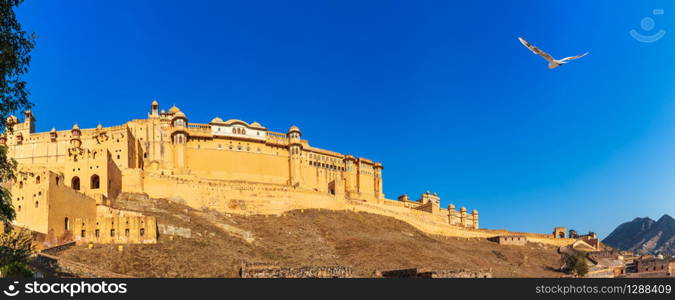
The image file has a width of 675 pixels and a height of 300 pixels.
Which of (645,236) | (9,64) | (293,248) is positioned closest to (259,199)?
(293,248)

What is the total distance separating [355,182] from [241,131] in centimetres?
2243

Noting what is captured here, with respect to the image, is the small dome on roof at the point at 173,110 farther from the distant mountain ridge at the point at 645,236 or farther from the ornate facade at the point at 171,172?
the distant mountain ridge at the point at 645,236

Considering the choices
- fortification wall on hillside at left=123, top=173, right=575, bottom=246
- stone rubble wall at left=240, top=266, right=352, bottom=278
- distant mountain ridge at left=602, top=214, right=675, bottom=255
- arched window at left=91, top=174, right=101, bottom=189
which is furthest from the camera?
distant mountain ridge at left=602, top=214, right=675, bottom=255

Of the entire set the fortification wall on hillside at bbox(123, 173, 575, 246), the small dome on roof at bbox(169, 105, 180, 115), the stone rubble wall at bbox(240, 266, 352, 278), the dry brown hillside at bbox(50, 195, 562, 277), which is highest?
the small dome on roof at bbox(169, 105, 180, 115)

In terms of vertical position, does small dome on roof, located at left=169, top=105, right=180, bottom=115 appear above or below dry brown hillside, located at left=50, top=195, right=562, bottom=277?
above

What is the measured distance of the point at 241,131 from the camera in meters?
87.8

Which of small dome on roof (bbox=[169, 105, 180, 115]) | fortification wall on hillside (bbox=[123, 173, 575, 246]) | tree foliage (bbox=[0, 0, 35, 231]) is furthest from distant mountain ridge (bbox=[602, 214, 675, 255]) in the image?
tree foliage (bbox=[0, 0, 35, 231])

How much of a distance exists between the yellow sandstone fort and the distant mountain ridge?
78.4 meters

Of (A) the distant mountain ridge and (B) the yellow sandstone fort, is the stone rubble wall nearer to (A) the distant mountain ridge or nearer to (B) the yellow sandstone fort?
(B) the yellow sandstone fort

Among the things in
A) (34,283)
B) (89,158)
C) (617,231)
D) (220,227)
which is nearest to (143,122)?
(89,158)

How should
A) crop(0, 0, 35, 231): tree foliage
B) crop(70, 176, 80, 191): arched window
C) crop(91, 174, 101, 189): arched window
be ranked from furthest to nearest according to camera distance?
crop(70, 176, 80, 191): arched window < crop(91, 174, 101, 189): arched window < crop(0, 0, 35, 231): tree foliage

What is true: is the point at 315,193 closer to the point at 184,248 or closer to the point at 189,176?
the point at 189,176

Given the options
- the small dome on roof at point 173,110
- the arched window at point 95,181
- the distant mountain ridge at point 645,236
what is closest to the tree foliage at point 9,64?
the arched window at point 95,181

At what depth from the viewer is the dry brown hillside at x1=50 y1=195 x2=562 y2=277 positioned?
4403cm
